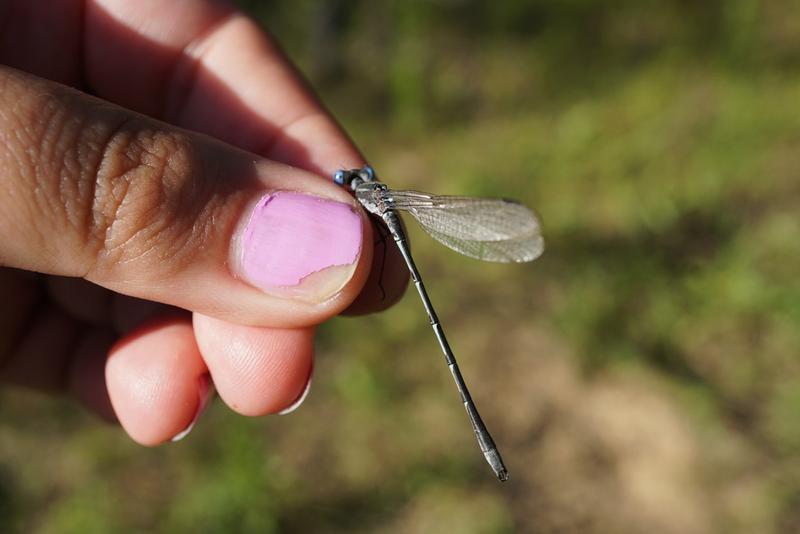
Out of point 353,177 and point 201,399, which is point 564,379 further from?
point 201,399

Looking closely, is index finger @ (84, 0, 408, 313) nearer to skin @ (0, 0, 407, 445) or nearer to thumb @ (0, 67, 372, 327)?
skin @ (0, 0, 407, 445)

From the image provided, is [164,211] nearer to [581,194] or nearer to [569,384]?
[569,384]

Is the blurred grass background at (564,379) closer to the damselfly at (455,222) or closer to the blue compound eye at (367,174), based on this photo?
the damselfly at (455,222)

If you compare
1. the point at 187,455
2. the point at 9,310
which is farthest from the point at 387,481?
the point at 9,310

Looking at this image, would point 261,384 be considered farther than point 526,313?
No

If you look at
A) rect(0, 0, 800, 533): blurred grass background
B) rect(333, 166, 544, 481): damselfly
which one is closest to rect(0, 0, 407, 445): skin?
rect(333, 166, 544, 481): damselfly

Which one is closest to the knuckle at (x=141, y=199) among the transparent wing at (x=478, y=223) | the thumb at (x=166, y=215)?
the thumb at (x=166, y=215)
